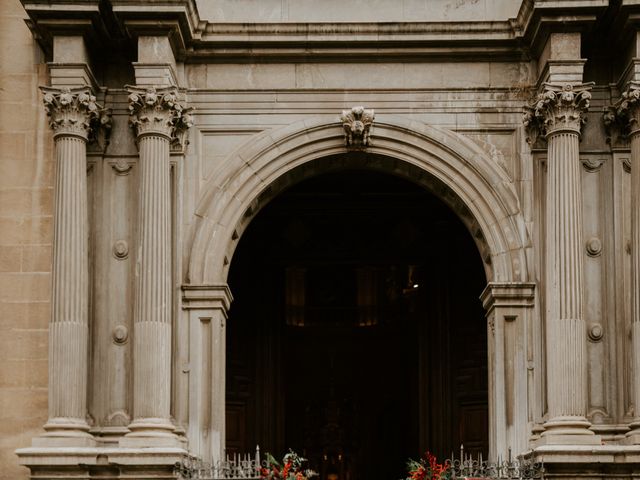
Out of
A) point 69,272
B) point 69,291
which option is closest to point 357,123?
Result: point 69,272

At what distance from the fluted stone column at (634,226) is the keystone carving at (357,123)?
157 inches

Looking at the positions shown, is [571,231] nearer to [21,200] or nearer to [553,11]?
[553,11]

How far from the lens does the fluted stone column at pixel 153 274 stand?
2430 centimetres

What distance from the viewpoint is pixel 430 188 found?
2698 cm

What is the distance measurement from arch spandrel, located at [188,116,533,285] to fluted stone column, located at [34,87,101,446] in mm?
1982

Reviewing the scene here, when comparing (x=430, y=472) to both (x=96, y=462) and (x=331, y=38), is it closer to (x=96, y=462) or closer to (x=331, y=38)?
(x=96, y=462)

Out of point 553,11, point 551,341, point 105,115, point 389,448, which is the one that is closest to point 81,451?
point 105,115

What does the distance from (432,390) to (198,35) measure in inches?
395

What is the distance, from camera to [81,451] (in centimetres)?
2388

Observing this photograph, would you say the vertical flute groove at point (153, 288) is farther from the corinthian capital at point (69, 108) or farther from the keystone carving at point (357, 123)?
the keystone carving at point (357, 123)

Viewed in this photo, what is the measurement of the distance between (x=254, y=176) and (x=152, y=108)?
7.12 ft

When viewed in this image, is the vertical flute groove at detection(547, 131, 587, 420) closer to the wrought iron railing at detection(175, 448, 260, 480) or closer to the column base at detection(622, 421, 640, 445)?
the column base at detection(622, 421, 640, 445)

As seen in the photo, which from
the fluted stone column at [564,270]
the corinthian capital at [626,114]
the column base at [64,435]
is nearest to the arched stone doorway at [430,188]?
the fluted stone column at [564,270]

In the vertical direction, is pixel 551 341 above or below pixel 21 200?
below
